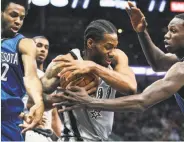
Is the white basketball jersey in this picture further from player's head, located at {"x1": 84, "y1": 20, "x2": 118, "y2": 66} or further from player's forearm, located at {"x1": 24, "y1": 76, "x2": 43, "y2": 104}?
player's forearm, located at {"x1": 24, "y1": 76, "x2": 43, "y2": 104}

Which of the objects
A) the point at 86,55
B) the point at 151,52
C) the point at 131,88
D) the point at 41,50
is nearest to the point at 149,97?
the point at 131,88

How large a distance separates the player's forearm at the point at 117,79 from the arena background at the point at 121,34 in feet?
34.1

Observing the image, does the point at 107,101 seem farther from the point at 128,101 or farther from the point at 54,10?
the point at 54,10

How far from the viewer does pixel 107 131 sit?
3.99 m

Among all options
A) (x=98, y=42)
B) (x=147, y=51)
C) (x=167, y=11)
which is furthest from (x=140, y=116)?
(x=98, y=42)

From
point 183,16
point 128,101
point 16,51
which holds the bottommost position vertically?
point 128,101

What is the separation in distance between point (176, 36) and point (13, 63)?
4.59ft

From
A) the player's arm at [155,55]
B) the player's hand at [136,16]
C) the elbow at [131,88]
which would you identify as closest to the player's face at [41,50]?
the player's arm at [155,55]

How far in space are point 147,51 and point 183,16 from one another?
A: 0.89m

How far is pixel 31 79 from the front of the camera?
3414 millimetres

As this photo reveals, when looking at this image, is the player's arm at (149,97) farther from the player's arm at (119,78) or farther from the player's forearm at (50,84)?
the player's forearm at (50,84)

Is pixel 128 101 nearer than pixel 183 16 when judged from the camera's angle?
Yes

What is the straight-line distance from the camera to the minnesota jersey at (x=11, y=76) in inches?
142

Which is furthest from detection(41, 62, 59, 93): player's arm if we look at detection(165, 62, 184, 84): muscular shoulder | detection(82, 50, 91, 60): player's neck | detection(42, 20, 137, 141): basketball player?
detection(165, 62, 184, 84): muscular shoulder
